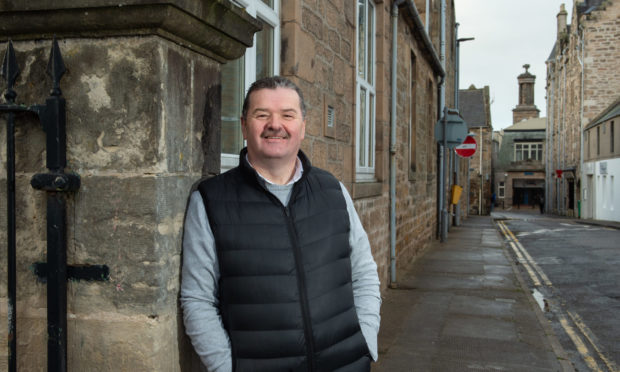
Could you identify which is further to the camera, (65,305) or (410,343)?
(410,343)

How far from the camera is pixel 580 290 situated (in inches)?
349

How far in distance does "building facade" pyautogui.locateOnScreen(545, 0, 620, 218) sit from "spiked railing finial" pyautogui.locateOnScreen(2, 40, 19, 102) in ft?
118

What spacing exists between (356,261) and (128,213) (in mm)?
1041

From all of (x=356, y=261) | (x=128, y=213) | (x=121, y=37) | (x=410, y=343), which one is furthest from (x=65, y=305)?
(x=410, y=343)

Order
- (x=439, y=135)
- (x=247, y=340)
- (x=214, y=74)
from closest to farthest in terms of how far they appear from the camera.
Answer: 1. (x=247, y=340)
2. (x=214, y=74)
3. (x=439, y=135)

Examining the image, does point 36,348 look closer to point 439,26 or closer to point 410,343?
point 410,343

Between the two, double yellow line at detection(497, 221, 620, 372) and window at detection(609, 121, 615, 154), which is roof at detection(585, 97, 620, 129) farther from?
double yellow line at detection(497, 221, 620, 372)

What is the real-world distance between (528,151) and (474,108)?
13391mm

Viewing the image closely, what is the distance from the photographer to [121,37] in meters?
1.87

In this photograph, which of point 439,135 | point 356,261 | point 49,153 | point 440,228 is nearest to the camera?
point 49,153

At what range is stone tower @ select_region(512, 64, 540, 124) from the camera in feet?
226

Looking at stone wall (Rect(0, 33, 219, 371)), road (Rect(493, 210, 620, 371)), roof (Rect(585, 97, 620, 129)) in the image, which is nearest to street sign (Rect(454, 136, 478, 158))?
road (Rect(493, 210, 620, 371))

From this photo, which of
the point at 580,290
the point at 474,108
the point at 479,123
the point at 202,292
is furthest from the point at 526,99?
the point at 202,292

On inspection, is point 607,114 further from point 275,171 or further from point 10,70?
point 10,70
